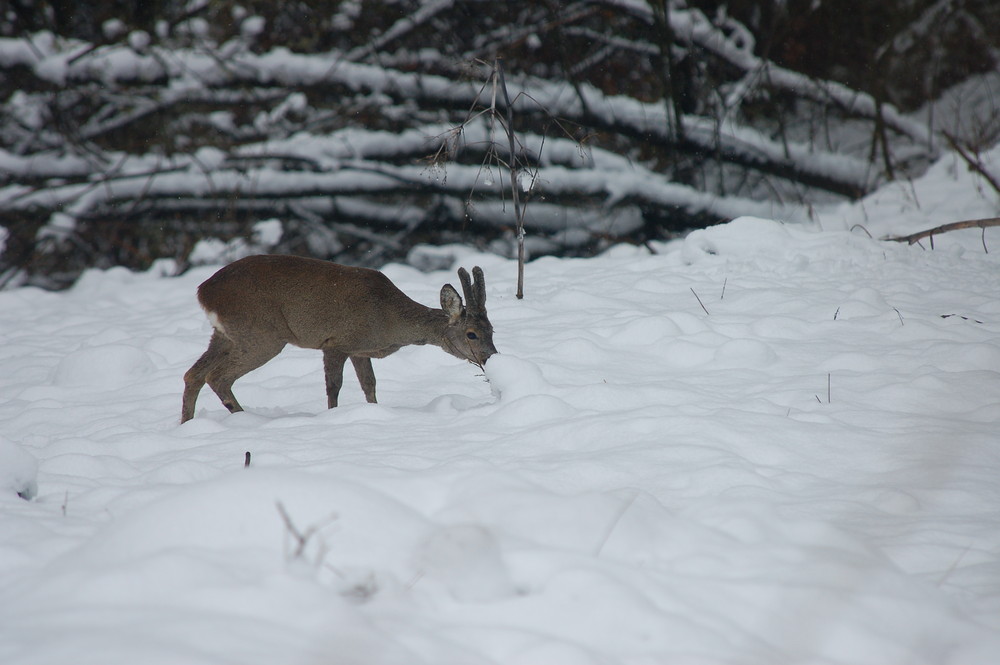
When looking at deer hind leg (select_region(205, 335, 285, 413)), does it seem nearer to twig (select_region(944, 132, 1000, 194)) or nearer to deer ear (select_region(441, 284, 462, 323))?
deer ear (select_region(441, 284, 462, 323))

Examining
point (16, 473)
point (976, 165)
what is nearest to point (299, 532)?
point (16, 473)

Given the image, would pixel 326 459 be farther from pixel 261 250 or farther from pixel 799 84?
pixel 799 84

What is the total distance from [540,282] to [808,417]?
357 cm

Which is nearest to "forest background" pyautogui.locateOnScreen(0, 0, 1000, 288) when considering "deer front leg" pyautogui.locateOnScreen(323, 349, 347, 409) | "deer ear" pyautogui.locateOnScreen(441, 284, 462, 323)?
"deer ear" pyautogui.locateOnScreen(441, 284, 462, 323)

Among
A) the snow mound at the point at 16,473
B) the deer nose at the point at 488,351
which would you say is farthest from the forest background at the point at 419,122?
the snow mound at the point at 16,473

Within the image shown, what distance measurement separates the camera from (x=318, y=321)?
457 cm

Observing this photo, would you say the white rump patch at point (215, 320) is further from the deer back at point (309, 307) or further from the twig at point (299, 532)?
the twig at point (299, 532)

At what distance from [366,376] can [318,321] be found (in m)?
0.44

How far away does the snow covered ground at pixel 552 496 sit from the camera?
166 cm

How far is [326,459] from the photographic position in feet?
9.98

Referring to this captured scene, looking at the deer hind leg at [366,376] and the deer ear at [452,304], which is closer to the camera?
the deer hind leg at [366,376]

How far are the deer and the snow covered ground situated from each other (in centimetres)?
22

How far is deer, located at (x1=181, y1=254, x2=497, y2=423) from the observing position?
443 cm

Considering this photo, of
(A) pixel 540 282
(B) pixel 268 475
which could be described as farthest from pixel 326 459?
(A) pixel 540 282
